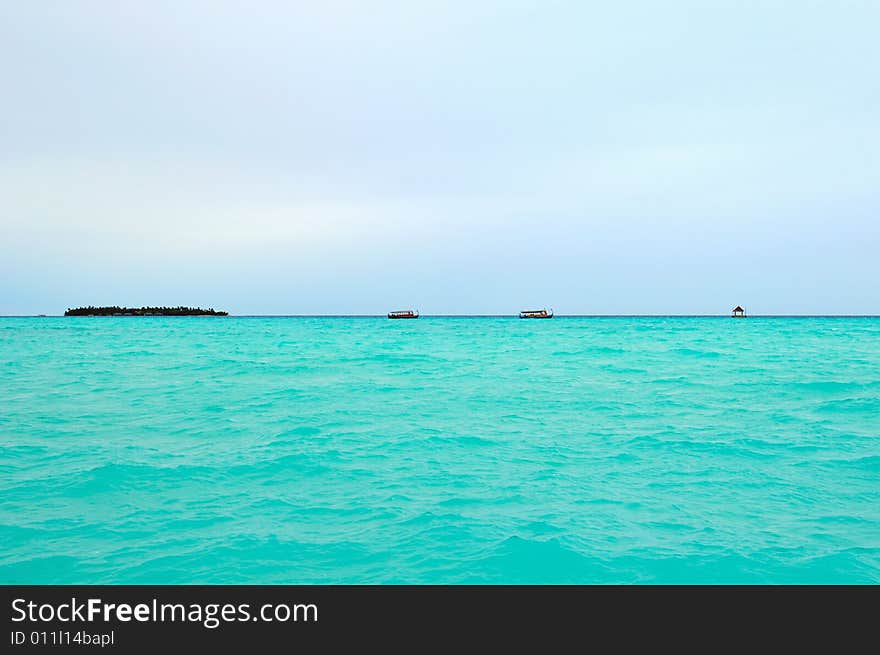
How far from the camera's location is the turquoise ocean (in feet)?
22.6

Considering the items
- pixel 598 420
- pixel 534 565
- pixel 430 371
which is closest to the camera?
pixel 534 565

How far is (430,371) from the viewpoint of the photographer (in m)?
29.2

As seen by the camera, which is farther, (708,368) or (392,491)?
(708,368)

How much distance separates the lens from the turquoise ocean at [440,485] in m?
6.90

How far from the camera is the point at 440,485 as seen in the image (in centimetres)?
1004

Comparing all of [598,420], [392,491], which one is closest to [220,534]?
[392,491]

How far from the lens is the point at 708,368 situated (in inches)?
1192

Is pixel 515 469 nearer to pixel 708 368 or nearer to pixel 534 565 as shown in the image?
pixel 534 565

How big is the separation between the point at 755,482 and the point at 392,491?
671cm
